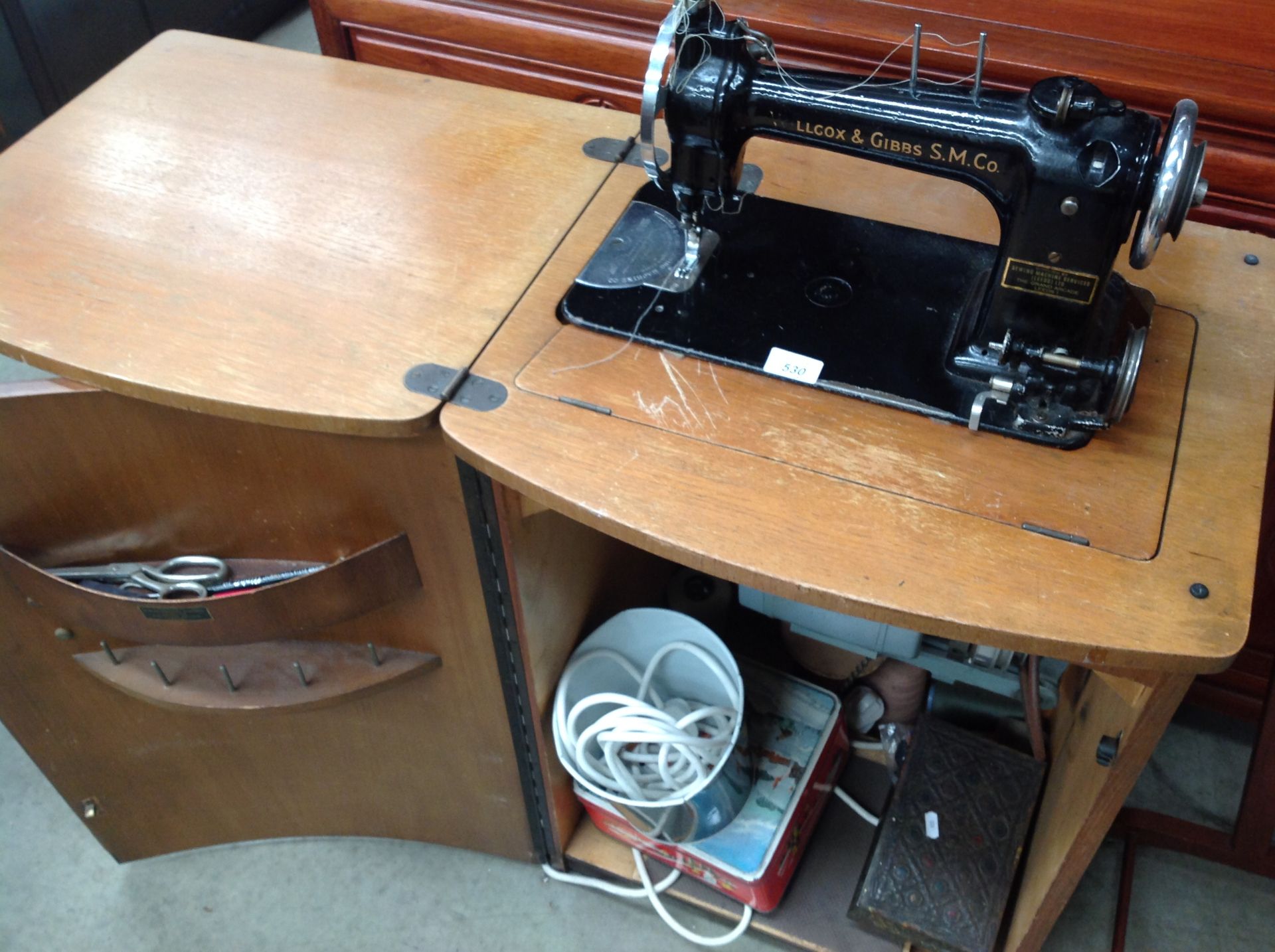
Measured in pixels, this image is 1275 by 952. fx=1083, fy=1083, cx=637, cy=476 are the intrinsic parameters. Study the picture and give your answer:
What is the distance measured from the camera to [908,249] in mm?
1069

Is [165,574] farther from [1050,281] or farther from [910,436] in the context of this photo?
[1050,281]

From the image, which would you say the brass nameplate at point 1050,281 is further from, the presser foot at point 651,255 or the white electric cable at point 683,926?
the white electric cable at point 683,926

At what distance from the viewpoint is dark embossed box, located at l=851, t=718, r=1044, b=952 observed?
4.54 feet

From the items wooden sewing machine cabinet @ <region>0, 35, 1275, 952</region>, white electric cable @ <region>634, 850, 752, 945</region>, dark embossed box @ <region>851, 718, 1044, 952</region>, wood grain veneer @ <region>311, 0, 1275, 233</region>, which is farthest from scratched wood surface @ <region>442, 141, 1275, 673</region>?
white electric cable @ <region>634, 850, 752, 945</region>

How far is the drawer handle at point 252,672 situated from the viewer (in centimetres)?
124

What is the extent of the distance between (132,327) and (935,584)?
75cm

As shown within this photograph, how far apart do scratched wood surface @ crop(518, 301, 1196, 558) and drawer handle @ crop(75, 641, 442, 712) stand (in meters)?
0.45

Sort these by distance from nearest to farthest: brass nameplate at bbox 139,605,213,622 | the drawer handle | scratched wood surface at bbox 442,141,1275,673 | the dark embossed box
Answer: scratched wood surface at bbox 442,141,1275,673 < brass nameplate at bbox 139,605,213,622 < the drawer handle < the dark embossed box

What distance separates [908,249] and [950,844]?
82 centimetres

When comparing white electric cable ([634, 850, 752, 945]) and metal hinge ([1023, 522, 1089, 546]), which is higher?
metal hinge ([1023, 522, 1089, 546])

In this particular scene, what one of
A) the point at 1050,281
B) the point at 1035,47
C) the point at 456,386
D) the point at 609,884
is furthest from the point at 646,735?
the point at 1035,47

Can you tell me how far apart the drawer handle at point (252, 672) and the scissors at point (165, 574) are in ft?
0.41

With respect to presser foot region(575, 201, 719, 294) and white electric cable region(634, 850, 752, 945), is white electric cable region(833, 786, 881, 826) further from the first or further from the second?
presser foot region(575, 201, 719, 294)

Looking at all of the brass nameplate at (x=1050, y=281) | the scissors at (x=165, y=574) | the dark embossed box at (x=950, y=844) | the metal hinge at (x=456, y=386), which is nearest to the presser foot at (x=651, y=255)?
the metal hinge at (x=456, y=386)
